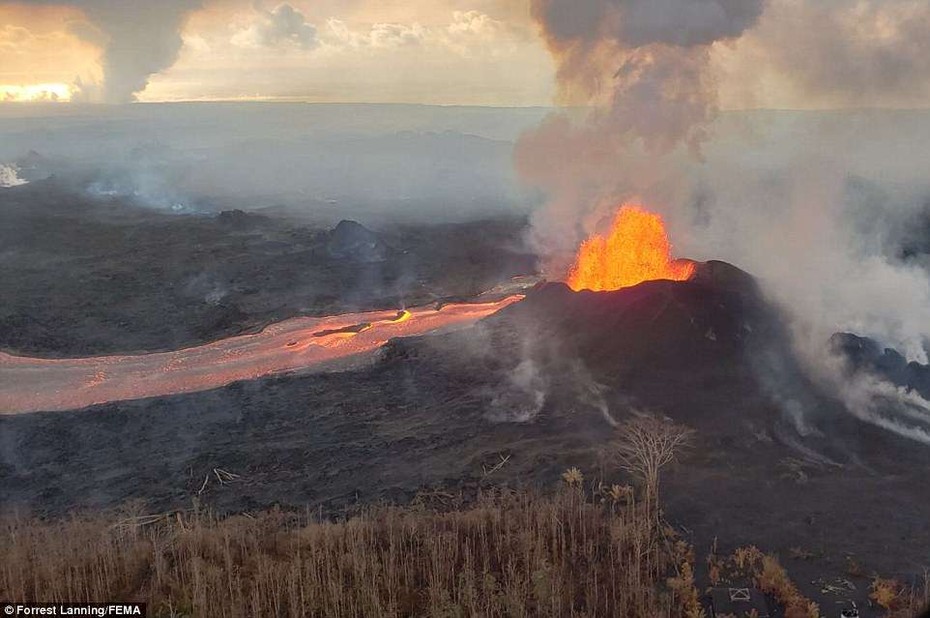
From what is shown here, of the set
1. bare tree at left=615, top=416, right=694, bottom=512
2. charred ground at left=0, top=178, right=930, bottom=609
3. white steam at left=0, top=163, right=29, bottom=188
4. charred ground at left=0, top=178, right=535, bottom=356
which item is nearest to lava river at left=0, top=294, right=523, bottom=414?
charred ground at left=0, top=178, right=930, bottom=609

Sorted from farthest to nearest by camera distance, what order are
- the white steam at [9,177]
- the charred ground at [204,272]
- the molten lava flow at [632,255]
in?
the white steam at [9,177] → the charred ground at [204,272] → the molten lava flow at [632,255]

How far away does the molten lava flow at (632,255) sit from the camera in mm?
36438

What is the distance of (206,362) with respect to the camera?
118ft

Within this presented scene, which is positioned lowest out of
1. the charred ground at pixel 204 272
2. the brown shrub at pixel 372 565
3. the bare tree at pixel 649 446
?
the brown shrub at pixel 372 565

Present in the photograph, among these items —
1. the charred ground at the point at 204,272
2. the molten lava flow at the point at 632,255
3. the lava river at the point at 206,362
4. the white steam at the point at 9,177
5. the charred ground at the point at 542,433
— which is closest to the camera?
the charred ground at the point at 542,433

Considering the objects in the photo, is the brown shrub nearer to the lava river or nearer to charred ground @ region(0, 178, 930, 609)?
charred ground @ region(0, 178, 930, 609)

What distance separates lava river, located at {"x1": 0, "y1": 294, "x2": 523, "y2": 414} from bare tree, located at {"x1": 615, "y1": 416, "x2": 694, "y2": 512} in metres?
16.2

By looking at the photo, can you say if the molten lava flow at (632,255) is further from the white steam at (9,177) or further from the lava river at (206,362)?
the white steam at (9,177)

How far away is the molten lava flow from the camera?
36.4m

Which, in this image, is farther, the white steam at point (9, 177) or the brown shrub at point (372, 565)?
the white steam at point (9, 177)

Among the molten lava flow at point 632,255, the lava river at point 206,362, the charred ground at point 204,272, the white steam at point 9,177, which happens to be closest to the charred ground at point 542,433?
the lava river at point 206,362

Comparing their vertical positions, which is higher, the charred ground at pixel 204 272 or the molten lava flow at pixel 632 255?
the charred ground at pixel 204 272

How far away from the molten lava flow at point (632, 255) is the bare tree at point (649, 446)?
12.3 meters

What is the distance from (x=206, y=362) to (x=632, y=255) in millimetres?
22750
